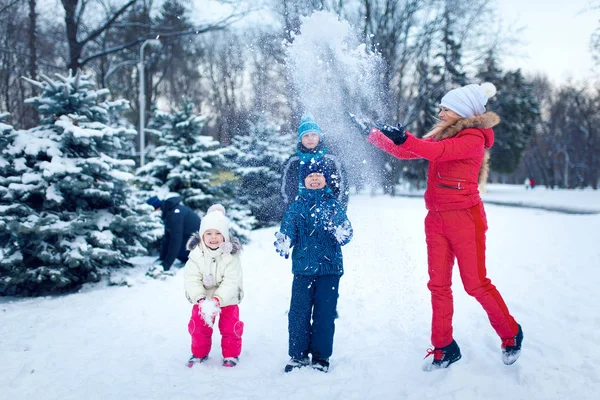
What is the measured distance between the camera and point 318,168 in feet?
11.4

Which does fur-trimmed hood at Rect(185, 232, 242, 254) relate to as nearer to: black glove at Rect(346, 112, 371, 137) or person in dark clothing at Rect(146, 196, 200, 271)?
black glove at Rect(346, 112, 371, 137)

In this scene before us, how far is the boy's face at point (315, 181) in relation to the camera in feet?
11.4

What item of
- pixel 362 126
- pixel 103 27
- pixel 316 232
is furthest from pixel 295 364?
pixel 103 27

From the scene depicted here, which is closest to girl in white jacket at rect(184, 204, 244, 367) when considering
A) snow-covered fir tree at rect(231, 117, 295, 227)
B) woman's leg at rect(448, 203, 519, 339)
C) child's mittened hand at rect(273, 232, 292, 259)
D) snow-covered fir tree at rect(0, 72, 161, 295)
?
child's mittened hand at rect(273, 232, 292, 259)

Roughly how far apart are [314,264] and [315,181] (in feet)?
2.13

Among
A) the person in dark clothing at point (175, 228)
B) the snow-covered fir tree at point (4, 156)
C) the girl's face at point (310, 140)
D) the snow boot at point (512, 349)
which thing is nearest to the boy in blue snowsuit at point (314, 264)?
the girl's face at point (310, 140)

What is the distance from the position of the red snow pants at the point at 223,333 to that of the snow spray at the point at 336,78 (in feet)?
5.86

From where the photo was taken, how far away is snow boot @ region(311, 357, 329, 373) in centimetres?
333

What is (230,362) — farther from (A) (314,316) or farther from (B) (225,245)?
(B) (225,245)

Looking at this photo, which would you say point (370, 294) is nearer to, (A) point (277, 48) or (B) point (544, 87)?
(A) point (277, 48)

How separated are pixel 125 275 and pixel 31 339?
8.04 ft

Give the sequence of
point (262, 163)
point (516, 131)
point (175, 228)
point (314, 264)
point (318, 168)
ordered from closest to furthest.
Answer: point (314, 264)
point (318, 168)
point (175, 228)
point (262, 163)
point (516, 131)

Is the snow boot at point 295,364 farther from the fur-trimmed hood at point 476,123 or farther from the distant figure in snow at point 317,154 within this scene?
the fur-trimmed hood at point 476,123

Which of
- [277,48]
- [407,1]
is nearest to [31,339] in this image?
[277,48]
